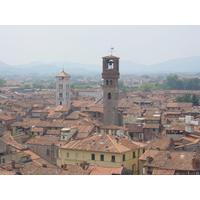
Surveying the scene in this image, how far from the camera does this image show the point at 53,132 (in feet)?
114

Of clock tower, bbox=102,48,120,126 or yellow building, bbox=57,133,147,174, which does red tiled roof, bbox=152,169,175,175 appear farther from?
clock tower, bbox=102,48,120,126

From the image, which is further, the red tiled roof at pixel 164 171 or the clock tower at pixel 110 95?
the clock tower at pixel 110 95

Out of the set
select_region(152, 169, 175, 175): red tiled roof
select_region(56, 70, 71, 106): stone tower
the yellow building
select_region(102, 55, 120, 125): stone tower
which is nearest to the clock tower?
select_region(102, 55, 120, 125): stone tower

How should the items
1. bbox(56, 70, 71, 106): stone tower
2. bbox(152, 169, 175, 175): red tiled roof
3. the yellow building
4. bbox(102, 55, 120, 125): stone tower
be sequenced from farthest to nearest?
bbox(56, 70, 71, 106): stone tower → bbox(102, 55, 120, 125): stone tower → the yellow building → bbox(152, 169, 175, 175): red tiled roof

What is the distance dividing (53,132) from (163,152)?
45.2ft

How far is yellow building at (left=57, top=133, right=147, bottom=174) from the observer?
2330 cm

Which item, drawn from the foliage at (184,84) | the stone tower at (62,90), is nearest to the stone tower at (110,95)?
the stone tower at (62,90)

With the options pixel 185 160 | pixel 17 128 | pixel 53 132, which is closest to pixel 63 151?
pixel 185 160

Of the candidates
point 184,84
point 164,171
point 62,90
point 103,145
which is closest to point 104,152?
point 103,145

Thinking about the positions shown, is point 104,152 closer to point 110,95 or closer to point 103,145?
point 103,145

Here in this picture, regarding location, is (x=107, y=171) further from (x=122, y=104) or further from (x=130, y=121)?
(x=122, y=104)

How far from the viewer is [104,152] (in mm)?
23562

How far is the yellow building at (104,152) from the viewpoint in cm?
2330

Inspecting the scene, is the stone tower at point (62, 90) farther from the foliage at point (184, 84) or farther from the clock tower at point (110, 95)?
the foliage at point (184, 84)
